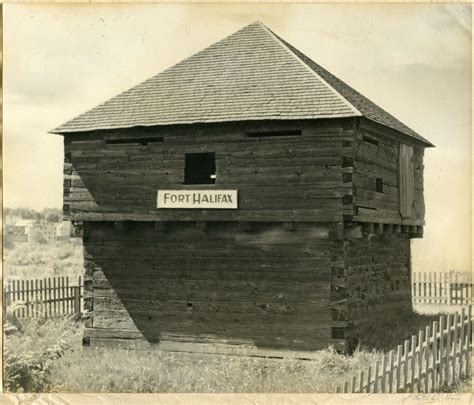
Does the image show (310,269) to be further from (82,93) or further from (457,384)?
(82,93)

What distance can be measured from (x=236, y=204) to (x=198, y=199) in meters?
0.82

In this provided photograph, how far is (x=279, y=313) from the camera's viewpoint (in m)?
15.9

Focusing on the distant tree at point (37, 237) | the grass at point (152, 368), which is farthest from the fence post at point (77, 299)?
the grass at point (152, 368)

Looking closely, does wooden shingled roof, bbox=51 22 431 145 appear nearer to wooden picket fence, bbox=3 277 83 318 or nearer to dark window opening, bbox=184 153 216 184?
dark window opening, bbox=184 153 216 184

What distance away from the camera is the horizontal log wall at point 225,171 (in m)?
15.4

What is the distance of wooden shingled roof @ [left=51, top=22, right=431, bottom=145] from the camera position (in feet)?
51.0

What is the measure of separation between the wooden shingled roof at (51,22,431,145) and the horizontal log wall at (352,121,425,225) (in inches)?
16.0

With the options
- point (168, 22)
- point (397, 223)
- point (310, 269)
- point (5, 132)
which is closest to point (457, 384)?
point (310, 269)

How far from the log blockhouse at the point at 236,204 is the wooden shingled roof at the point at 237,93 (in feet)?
0.11

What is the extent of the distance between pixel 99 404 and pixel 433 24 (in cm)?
837

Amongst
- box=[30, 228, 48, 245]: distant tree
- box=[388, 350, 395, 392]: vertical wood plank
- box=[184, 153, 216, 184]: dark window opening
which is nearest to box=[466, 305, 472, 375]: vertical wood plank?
box=[388, 350, 395, 392]: vertical wood plank

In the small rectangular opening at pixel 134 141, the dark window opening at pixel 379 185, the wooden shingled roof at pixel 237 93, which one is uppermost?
the wooden shingled roof at pixel 237 93

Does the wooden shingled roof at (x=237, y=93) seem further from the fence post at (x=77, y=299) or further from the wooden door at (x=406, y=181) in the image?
the fence post at (x=77, y=299)

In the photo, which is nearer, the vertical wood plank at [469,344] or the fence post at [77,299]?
the vertical wood plank at [469,344]
